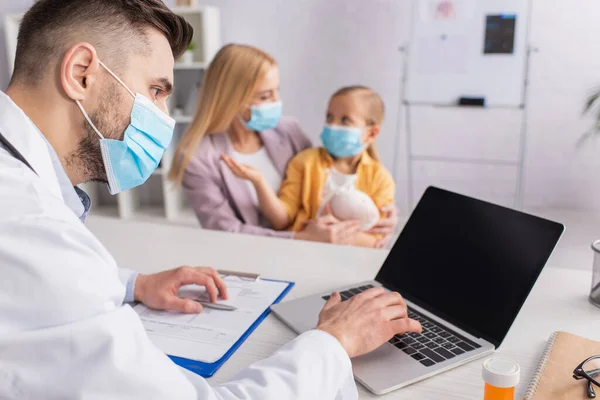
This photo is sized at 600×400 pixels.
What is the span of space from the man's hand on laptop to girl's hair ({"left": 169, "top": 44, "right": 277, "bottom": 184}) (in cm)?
111

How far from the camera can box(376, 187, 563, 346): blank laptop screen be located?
859mm

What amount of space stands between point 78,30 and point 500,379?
0.72m

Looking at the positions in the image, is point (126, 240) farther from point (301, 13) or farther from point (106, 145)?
point (301, 13)

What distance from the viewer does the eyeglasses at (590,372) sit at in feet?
2.29

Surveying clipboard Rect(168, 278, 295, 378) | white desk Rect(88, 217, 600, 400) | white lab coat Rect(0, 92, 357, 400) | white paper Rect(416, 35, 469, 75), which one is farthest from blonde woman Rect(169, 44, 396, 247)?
white paper Rect(416, 35, 469, 75)

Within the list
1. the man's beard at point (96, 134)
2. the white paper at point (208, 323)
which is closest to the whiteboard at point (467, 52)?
the white paper at point (208, 323)

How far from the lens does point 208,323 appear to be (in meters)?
0.93

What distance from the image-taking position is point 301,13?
150 inches

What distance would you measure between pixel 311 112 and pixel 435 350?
10.5 feet

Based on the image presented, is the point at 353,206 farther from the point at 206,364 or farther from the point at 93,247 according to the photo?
the point at 93,247

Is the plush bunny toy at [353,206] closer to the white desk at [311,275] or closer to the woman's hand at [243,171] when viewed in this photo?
the woman's hand at [243,171]

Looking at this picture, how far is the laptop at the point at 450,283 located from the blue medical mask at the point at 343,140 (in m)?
0.88

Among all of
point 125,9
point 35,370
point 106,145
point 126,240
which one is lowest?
point 126,240

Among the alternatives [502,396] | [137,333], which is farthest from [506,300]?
[137,333]
